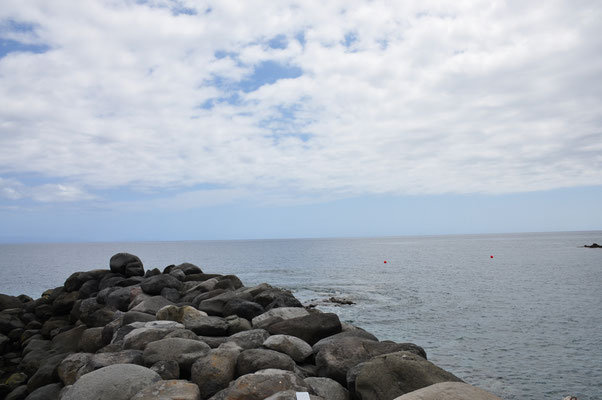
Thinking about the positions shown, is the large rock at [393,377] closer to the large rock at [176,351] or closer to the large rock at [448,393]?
the large rock at [448,393]

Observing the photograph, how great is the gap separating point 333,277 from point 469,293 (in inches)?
660

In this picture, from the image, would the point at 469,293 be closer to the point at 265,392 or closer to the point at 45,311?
the point at 45,311

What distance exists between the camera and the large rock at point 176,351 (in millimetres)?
7668

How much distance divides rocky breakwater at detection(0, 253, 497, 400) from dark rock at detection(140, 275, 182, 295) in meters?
0.47

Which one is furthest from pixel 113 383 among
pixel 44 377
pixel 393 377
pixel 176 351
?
pixel 44 377

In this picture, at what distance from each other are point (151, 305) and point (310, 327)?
243 inches

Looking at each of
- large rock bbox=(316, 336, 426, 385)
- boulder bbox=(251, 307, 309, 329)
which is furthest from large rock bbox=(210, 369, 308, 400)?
boulder bbox=(251, 307, 309, 329)

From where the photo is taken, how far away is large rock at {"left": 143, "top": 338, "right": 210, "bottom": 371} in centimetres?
767

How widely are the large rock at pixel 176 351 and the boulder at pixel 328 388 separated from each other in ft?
6.84

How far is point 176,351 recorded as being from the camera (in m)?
7.86

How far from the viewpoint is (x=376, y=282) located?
41.1 metres

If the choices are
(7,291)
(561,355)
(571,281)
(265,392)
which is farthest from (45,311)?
(571,281)

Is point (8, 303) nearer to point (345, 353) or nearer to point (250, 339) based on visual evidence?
point (250, 339)

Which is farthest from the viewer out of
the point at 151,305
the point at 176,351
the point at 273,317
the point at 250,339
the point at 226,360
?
the point at 151,305
